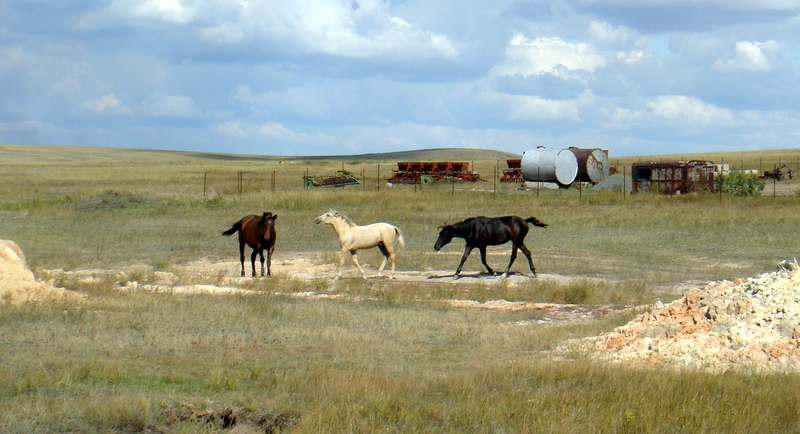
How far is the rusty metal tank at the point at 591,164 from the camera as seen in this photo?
5684 centimetres

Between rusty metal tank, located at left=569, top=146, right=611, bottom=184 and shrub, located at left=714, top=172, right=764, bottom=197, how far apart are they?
1165 centimetres

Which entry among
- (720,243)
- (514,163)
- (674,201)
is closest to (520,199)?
(674,201)

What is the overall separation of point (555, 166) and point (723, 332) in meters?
46.9

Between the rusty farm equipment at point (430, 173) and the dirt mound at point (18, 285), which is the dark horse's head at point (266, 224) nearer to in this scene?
the dirt mound at point (18, 285)

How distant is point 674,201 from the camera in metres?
40.7

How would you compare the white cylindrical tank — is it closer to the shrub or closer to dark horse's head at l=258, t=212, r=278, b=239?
the shrub

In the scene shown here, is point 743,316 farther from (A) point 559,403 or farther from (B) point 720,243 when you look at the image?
(B) point 720,243

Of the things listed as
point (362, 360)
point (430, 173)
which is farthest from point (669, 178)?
point (362, 360)

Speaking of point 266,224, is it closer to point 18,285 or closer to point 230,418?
point 18,285

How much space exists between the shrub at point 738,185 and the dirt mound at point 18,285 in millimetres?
38415

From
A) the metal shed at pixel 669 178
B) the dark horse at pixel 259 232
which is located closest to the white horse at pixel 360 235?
the dark horse at pixel 259 232

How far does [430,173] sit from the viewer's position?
2640 inches

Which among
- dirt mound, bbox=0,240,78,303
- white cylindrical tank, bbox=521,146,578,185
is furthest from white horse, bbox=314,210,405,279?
white cylindrical tank, bbox=521,146,578,185

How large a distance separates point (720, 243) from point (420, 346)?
1838 cm
